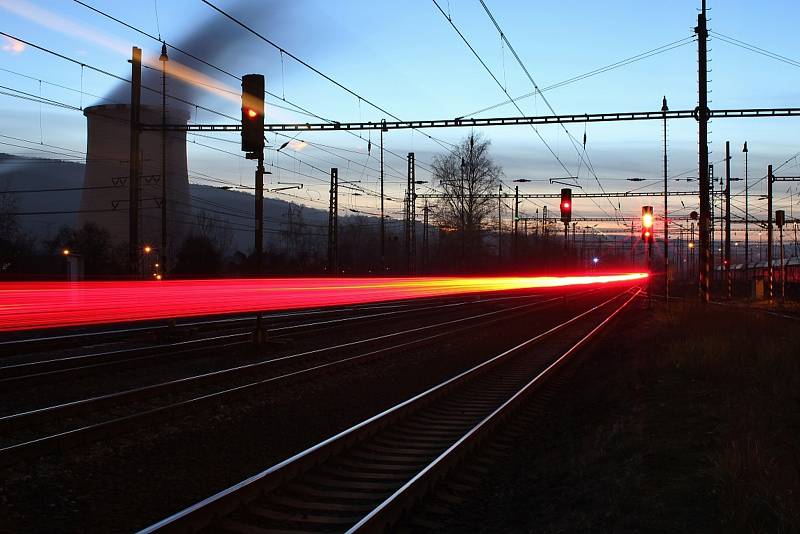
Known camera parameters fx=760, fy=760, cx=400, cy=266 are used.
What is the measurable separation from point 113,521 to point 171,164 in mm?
44092

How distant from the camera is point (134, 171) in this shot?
2719 cm

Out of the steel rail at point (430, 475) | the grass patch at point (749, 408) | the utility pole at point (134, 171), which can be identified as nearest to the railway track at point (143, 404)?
the steel rail at point (430, 475)

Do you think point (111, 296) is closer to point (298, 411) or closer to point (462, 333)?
point (298, 411)

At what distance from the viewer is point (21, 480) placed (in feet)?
24.2

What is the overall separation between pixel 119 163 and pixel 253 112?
34.1m

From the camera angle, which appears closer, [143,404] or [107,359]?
[143,404]

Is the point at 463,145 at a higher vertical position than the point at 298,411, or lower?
higher

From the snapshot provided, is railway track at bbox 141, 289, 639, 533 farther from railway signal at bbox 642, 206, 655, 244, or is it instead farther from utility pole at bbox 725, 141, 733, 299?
utility pole at bbox 725, 141, 733, 299

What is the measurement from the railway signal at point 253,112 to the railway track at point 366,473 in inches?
249

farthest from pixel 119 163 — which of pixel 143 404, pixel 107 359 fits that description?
pixel 143 404

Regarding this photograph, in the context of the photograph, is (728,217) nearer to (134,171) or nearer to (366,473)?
(134,171)

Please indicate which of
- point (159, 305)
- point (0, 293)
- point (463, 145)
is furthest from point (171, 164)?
point (0, 293)

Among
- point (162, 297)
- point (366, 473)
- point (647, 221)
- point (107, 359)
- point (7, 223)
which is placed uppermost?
point (7, 223)

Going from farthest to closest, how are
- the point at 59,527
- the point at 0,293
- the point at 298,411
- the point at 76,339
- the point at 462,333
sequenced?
1. the point at 462,333
2. the point at 76,339
3. the point at 0,293
4. the point at 298,411
5. the point at 59,527
